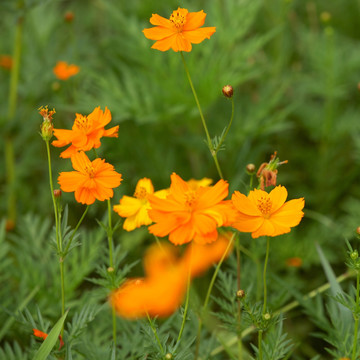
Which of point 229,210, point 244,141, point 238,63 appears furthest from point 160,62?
point 229,210

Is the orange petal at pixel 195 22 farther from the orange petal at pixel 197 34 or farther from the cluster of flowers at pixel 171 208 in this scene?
the cluster of flowers at pixel 171 208

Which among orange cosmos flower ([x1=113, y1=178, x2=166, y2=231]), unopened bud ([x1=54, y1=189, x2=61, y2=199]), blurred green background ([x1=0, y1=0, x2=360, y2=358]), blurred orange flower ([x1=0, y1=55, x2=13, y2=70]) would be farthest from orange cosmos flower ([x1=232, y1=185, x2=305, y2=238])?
blurred orange flower ([x1=0, y1=55, x2=13, y2=70])

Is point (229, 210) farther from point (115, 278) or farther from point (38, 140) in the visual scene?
point (38, 140)

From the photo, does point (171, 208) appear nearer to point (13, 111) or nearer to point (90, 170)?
point (90, 170)

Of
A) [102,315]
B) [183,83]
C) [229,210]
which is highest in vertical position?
[229,210]

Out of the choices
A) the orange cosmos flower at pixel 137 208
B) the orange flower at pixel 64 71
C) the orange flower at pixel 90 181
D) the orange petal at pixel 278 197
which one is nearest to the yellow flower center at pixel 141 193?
the orange cosmos flower at pixel 137 208

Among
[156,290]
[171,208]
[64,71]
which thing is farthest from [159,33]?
[64,71]

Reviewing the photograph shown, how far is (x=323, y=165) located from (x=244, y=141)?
0.29m

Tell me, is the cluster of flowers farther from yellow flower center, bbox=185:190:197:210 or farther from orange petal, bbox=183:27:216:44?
orange petal, bbox=183:27:216:44

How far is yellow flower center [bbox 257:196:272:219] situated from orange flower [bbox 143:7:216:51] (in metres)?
0.25

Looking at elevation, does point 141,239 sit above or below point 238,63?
below

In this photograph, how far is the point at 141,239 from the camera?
166cm

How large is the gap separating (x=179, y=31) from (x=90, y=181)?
0.27 metres

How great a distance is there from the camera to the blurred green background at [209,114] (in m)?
1.64
